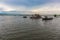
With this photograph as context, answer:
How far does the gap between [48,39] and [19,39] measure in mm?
3639

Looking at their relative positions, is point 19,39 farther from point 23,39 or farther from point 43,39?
point 43,39

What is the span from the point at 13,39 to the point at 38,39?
313cm

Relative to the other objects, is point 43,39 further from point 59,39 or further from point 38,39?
point 59,39

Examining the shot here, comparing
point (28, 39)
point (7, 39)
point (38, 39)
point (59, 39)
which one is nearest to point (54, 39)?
point (59, 39)

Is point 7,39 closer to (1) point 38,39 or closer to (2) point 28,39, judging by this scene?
(2) point 28,39

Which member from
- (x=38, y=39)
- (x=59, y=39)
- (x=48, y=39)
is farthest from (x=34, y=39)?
(x=59, y=39)

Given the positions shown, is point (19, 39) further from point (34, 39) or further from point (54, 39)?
point (54, 39)

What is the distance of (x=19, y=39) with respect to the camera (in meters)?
16.7

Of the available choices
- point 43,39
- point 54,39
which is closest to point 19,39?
point 43,39

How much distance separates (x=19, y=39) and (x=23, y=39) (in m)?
0.50

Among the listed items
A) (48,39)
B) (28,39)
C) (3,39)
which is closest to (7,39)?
(3,39)

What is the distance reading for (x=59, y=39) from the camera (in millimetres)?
16719

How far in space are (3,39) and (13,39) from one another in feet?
4.04

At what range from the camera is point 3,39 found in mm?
16562
